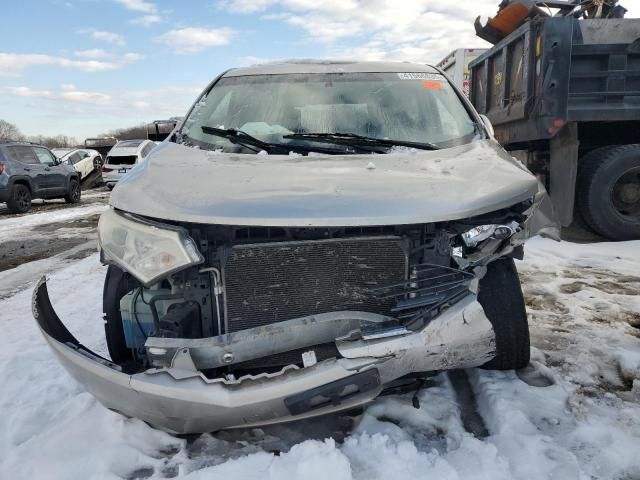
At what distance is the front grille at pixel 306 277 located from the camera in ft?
6.93

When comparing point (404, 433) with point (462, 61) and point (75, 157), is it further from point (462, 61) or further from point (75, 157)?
point (75, 157)

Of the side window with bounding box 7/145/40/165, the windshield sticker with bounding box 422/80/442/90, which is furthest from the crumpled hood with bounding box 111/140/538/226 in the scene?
the side window with bounding box 7/145/40/165

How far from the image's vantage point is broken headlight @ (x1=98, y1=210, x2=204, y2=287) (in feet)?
6.57

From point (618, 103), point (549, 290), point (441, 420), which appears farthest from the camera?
point (618, 103)

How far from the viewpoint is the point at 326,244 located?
211cm

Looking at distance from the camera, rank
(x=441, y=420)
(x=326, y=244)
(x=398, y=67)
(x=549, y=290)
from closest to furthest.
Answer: (x=326, y=244), (x=441, y=420), (x=398, y=67), (x=549, y=290)

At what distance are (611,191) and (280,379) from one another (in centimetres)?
548

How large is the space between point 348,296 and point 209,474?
91 centimetres

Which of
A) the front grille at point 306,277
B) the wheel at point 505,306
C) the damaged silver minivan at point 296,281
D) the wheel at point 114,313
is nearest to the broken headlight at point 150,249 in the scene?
the damaged silver minivan at point 296,281

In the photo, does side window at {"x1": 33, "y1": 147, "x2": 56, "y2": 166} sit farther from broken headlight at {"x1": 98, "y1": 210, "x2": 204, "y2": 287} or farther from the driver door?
broken headlight at {"x1": 98, "y1": 210, "x2": 204, "y2": 287}

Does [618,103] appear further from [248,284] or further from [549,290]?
[248,284]

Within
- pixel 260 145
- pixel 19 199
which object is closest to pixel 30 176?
pixel 19 199

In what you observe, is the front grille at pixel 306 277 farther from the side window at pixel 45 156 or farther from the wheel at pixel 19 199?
the side window at pixel 45 156

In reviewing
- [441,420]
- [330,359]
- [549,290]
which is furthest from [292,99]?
[549,290]
